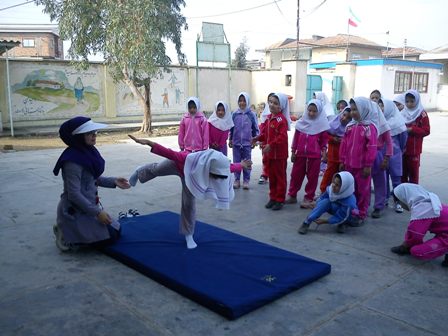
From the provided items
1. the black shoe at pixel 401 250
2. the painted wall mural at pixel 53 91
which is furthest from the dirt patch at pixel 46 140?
the black shoe at pixel 401 250

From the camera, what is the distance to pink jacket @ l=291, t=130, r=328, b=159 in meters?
5.86

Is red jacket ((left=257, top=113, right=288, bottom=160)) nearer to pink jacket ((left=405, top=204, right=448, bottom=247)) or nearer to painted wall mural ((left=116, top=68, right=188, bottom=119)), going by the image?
pink jacket ((left=405, top=204, right=448, bottom=247))

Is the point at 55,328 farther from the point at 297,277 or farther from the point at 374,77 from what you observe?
the point at 374,77

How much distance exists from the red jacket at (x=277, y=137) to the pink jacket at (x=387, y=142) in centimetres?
118

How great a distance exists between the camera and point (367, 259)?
162 inches

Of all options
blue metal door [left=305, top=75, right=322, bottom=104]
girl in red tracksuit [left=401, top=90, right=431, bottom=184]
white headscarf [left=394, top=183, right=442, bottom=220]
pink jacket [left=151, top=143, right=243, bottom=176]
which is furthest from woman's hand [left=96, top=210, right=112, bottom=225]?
blue metal door [left=305, top=75, right=322, bottom=104]

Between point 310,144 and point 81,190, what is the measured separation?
3.16 m

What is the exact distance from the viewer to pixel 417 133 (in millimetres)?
5859

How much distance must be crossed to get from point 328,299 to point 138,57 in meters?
11.3

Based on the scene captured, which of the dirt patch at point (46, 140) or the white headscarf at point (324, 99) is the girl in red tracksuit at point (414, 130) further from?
the dirt patch at point (46, 140)

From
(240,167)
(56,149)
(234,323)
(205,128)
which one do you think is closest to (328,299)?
(234,323)

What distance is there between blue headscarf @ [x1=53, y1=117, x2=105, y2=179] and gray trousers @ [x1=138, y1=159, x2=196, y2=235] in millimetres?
461

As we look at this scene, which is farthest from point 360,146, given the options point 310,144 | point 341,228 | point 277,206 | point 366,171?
point 277,206

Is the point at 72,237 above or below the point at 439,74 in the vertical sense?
below
